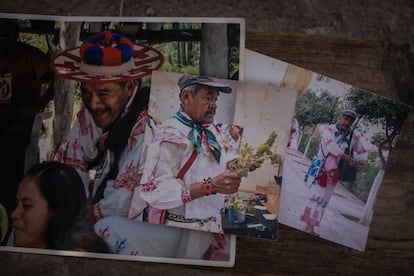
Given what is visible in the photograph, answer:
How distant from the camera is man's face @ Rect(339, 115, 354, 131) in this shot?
0.67m

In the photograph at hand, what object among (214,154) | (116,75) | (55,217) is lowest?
(55,217)

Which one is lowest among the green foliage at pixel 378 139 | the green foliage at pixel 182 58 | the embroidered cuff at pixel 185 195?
the embroidered cuff at pixel 185 195

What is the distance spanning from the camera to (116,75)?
2.19 feet

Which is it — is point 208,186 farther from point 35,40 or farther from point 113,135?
point 35,40

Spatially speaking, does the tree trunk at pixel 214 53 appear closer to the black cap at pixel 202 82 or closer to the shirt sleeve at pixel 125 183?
the black cap at pixel 202 82

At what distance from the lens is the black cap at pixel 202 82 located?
2.17ft

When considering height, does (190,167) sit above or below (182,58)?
below

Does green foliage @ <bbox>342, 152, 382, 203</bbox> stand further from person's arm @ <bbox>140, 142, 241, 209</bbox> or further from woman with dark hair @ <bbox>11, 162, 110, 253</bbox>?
woman with dark hair @ <bbox>11, 162, 110, 253</bbox>

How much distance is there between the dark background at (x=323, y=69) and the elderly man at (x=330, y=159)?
37mm

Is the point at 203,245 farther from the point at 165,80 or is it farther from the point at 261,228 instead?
the point at 165,80

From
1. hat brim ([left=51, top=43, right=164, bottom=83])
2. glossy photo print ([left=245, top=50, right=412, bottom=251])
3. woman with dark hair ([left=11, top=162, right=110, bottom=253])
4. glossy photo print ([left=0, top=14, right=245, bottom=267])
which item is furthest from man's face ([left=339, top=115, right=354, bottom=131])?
woman with dark hair ([left=11, top=162, right=110, bottom=253])

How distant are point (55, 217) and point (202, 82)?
0.29m

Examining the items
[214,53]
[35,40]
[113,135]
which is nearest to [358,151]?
[214,53]

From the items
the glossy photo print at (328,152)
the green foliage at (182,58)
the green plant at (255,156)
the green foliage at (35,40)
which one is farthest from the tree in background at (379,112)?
the green foliage at (35,40)
